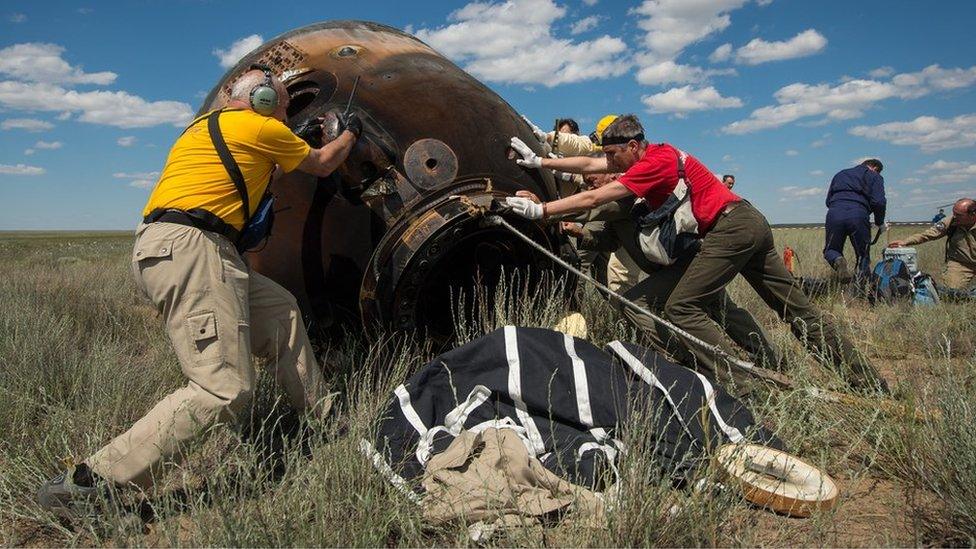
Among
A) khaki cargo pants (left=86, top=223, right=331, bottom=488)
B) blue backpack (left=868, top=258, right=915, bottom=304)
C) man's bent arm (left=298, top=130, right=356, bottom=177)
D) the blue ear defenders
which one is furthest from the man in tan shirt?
khaki cargo pants (left=86, top=223, right=331, bottom=488)

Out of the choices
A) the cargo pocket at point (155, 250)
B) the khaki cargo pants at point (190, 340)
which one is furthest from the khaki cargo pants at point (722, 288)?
the cargo pocket at point (155, 250)

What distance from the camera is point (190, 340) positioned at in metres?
3.10

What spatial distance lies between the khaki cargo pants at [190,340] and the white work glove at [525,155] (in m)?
2.09

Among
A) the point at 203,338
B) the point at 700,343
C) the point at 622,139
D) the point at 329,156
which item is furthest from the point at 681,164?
the point at 203,338

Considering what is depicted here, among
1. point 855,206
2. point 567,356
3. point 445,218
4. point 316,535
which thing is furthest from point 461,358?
point 855,206

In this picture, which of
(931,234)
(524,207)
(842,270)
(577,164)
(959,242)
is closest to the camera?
(524,207)

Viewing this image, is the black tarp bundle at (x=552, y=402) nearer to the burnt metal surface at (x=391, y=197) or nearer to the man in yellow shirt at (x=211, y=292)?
the man in yellow shirt at (x=211, y=292)

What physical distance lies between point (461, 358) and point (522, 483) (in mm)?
974

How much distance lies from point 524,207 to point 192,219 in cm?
196

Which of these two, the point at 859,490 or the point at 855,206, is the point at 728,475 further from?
the point at 855,206

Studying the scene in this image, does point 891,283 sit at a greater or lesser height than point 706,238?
lesser

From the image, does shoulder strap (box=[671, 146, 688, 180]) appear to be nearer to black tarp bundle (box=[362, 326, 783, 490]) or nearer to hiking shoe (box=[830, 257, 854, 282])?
black tarp bundle (box=[362, 326, 783, 490])

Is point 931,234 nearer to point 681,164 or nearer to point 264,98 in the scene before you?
point 681,164

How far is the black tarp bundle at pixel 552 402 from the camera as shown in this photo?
127 inches
